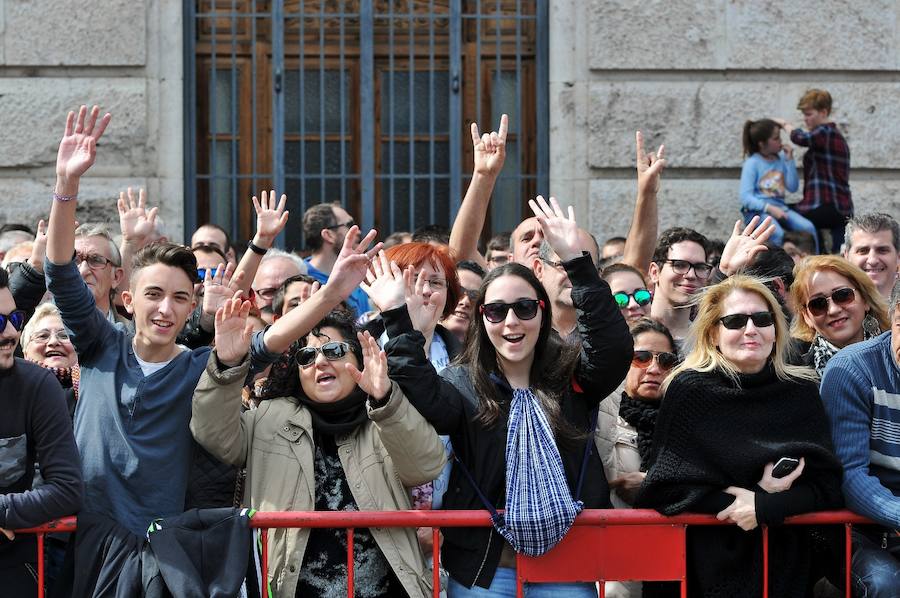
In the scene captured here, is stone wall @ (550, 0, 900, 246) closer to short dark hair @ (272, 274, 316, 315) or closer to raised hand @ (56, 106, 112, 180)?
short dark hair @ (272, 274, 316, 315)

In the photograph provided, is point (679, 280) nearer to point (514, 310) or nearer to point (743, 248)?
point (743, 248)

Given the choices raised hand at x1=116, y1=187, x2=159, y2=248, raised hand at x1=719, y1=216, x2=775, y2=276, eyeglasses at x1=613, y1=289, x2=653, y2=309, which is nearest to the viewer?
raised hand at x1=719, y1=216, x2=775, y2=276

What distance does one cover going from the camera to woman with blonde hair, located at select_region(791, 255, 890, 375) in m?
5.30

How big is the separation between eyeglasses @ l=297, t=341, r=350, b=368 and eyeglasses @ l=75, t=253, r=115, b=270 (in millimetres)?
1528

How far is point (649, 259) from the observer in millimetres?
6953

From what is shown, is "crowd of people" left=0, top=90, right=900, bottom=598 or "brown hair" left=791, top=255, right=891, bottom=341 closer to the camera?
"crowd of people" left=0, top=90, right=900, bottom=598

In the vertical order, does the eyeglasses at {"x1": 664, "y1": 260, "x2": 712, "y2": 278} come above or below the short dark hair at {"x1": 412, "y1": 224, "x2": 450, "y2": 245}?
below

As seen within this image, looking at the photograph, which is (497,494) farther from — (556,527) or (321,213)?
(321,213)

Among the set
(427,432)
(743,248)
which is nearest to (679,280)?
(743,248)

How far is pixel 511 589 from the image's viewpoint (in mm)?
4430

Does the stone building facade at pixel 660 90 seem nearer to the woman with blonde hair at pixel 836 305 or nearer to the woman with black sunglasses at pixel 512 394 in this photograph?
the woman with blonde hair at pixel 836 305

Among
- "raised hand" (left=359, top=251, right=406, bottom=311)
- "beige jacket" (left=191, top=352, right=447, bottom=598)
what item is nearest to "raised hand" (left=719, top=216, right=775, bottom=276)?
"raised hand" (left=359, top=251, right=406, bottom=311)

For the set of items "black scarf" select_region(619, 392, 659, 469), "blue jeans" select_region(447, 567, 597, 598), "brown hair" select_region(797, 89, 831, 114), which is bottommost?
"blue jeans" select_region(447, 567, 597, 598)

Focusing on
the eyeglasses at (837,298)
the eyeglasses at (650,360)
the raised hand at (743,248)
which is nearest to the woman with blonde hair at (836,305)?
the eyeglasses at (837,298)
